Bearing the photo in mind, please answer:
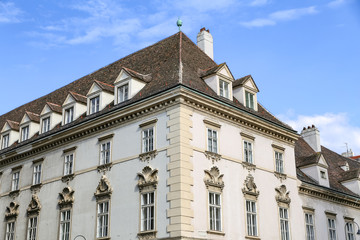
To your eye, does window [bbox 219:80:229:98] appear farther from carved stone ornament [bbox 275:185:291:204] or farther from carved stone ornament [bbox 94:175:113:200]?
carved stone ornament [bbox 94:175:113:200]

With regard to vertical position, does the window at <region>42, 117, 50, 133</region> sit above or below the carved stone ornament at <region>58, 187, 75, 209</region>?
above

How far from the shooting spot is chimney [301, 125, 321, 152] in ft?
145

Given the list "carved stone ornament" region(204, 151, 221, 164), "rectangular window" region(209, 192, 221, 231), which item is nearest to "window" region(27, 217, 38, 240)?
"rectangular window" region(209, 192, 221, 231)

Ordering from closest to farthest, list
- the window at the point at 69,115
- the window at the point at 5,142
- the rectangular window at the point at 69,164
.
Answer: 1. the rectangular window at the point at 69,164
2. the window at the point at 69,115
3. the window at the point at 5,142

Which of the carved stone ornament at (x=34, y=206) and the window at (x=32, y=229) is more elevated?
the carved stone ornament at (x=34, y=206)

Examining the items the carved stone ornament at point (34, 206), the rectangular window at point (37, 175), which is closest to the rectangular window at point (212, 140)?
the carved stone ornament at point (34, 206)

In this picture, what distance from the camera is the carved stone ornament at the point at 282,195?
3097 cm

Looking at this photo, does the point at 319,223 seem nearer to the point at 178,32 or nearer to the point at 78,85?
the point at 178,32

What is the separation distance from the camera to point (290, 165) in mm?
33344

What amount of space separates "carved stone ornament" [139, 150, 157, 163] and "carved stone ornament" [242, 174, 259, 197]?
5.88m

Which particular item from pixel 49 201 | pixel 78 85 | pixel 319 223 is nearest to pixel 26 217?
pixel 49 201

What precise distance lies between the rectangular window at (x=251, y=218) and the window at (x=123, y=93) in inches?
382

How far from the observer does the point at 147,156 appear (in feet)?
87.6

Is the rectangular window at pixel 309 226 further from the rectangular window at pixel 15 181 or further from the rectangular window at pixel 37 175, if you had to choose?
the rectangular window at pixel 15 181
